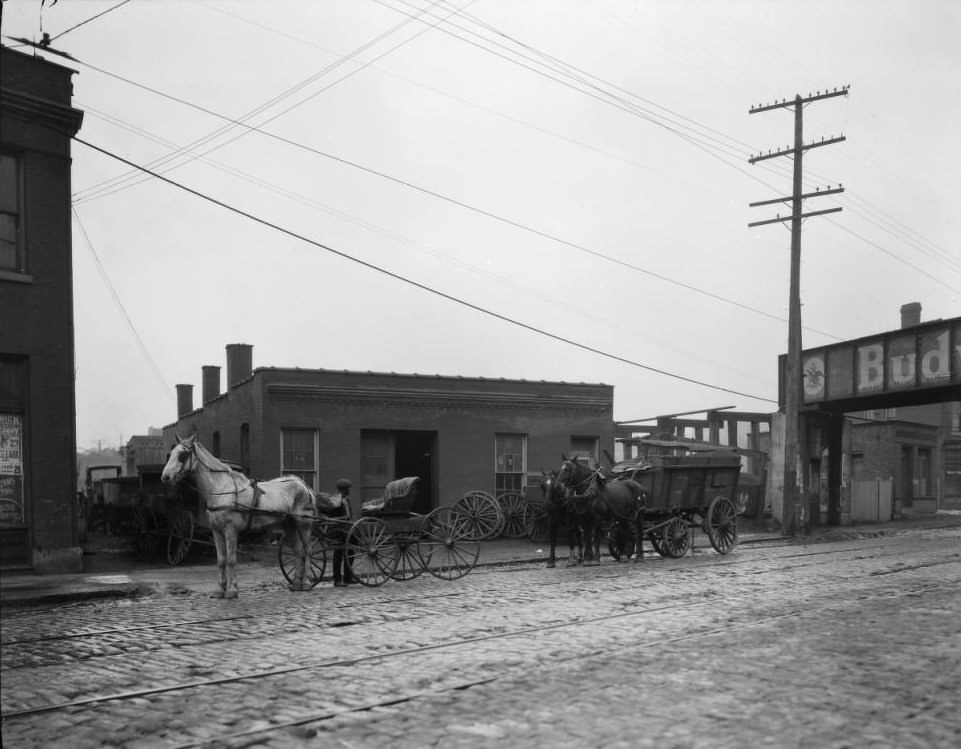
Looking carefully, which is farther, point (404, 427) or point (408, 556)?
point (404, 427)

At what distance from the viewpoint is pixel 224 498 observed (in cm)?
1405

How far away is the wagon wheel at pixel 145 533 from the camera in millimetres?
21062

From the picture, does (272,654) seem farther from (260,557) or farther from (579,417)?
(579,417)

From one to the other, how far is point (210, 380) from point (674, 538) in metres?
19.9

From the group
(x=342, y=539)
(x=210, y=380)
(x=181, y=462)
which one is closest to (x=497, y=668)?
(x=181, y=462)

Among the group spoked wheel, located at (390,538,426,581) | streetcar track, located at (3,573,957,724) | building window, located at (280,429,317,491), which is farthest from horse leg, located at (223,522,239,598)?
building window, located at (280,429,317,491)

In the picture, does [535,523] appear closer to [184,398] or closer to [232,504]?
[232,504]

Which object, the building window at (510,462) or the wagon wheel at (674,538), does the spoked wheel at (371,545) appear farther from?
the building window at (510,462)

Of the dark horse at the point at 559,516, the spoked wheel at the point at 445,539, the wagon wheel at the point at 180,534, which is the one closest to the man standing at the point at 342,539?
the spoked wheel at the point at 445,539

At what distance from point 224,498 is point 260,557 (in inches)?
285

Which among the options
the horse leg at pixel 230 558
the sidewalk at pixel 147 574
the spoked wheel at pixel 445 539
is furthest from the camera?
the spoked wheel at pixel 445 539

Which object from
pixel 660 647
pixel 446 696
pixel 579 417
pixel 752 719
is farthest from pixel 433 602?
pixel 579 417

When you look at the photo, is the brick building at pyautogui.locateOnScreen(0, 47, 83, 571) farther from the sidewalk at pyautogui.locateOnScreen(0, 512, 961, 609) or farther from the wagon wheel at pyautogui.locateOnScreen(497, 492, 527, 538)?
the wagon wheel at pyautogui.locateOnScreen(497, 492, 527, 538)

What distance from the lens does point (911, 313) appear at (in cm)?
5650
